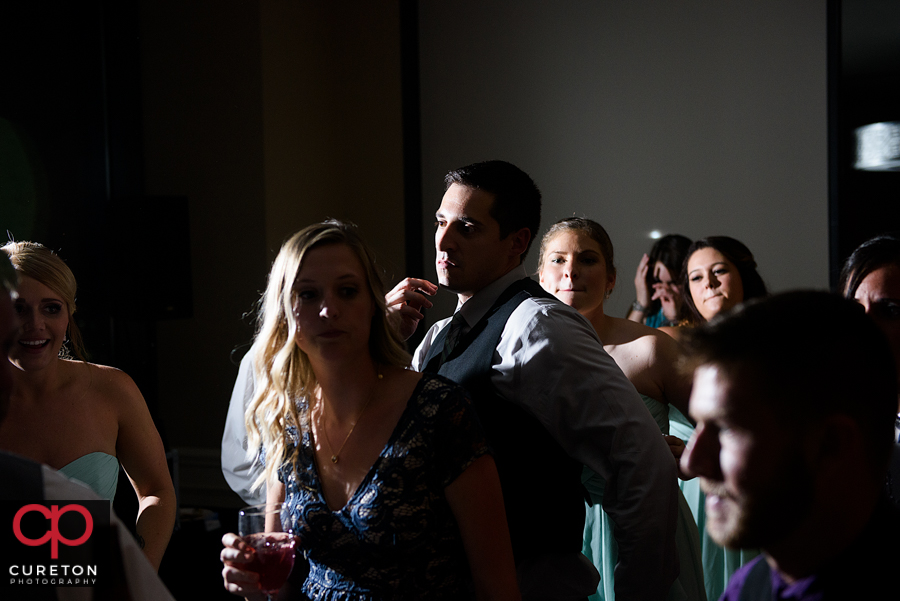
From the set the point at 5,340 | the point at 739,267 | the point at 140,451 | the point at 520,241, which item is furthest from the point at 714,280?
the point at 5,340

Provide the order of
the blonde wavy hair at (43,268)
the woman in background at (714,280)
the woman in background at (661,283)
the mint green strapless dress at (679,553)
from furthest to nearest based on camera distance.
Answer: the woman in background at (661,283), the woman in background at (714,280), the mint green strapless dress at (679,553), the blonde wavy hair at (43,268)

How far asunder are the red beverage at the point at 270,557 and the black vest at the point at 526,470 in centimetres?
55

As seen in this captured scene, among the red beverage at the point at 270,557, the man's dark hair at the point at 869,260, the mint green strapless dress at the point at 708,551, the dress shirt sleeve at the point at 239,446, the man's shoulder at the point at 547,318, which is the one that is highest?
the man's dark hair at the point at 869,260

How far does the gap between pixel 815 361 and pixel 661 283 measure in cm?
331

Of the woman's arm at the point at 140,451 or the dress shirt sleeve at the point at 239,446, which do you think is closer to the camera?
the woman's arm at the point at 140,451

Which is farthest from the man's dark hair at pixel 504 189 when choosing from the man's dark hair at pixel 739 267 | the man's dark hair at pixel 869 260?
the man's dark hair at pixel 739 267

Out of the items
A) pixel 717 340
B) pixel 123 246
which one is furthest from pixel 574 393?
pixel 123 246

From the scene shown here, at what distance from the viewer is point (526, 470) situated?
5.41 ft

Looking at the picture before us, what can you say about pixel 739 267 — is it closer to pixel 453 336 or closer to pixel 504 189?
pixel 504 189

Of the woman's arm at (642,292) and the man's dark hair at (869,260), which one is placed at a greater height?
the man's dark hair at (869,260)

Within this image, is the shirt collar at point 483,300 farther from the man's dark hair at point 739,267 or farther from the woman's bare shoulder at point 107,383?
the man's dark hair at point 739,267

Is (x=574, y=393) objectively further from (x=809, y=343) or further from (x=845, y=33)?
(x=845, y=33)

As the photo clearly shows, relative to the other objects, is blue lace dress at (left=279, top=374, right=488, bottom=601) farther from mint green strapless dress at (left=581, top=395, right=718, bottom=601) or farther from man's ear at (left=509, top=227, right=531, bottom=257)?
mint green strapless dress at (left=581, top=395, right=718, bottom=601)

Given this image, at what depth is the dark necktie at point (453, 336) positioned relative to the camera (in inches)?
72.8
